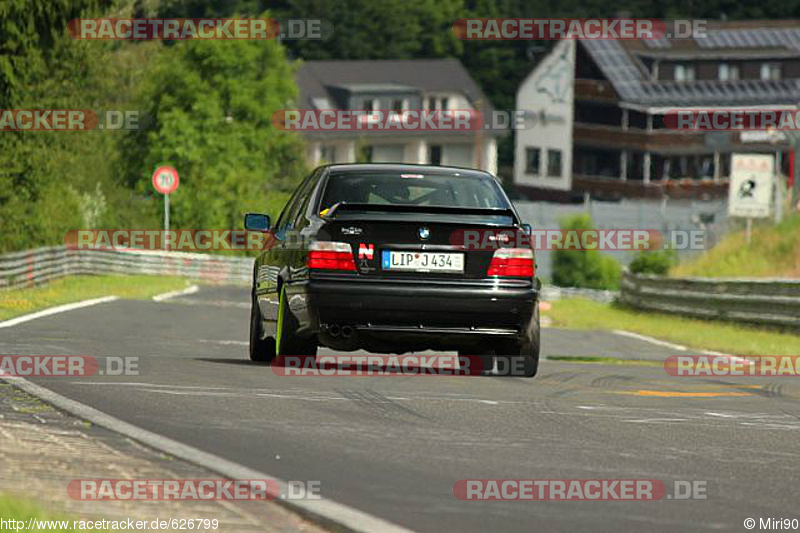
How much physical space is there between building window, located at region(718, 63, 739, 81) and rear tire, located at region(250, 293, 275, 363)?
7868cm

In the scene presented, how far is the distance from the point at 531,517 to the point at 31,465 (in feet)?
7.42

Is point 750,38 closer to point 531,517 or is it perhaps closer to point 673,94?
point 673,94

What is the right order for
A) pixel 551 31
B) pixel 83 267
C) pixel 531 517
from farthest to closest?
1. pixel 551 31
2. pixel 83 267
3. pixel 531 517

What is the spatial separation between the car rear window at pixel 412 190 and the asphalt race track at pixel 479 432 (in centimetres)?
133

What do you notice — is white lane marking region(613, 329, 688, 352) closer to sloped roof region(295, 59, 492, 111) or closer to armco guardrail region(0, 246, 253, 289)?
armco guardrail region(0, 246, 253, 289)

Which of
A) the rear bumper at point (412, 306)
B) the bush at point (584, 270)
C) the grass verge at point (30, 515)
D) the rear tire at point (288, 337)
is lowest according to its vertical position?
the bush at point (584, 270)

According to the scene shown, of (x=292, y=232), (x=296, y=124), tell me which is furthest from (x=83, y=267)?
(x=296, y=124)

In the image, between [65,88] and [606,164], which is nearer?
[65,88]

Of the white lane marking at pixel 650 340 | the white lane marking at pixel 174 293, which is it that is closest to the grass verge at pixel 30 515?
the white lane marking at pixel 650 340

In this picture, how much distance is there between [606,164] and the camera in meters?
92.4

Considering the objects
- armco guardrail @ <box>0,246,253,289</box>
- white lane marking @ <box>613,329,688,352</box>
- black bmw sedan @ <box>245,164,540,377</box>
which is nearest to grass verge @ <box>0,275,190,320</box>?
armco guardrail @ <box>0,246,253,289</box>

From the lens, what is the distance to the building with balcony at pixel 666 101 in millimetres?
89375

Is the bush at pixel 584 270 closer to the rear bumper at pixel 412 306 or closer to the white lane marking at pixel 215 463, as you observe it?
the rear bumper at pixel 412 306

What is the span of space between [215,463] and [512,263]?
4.64 meters
